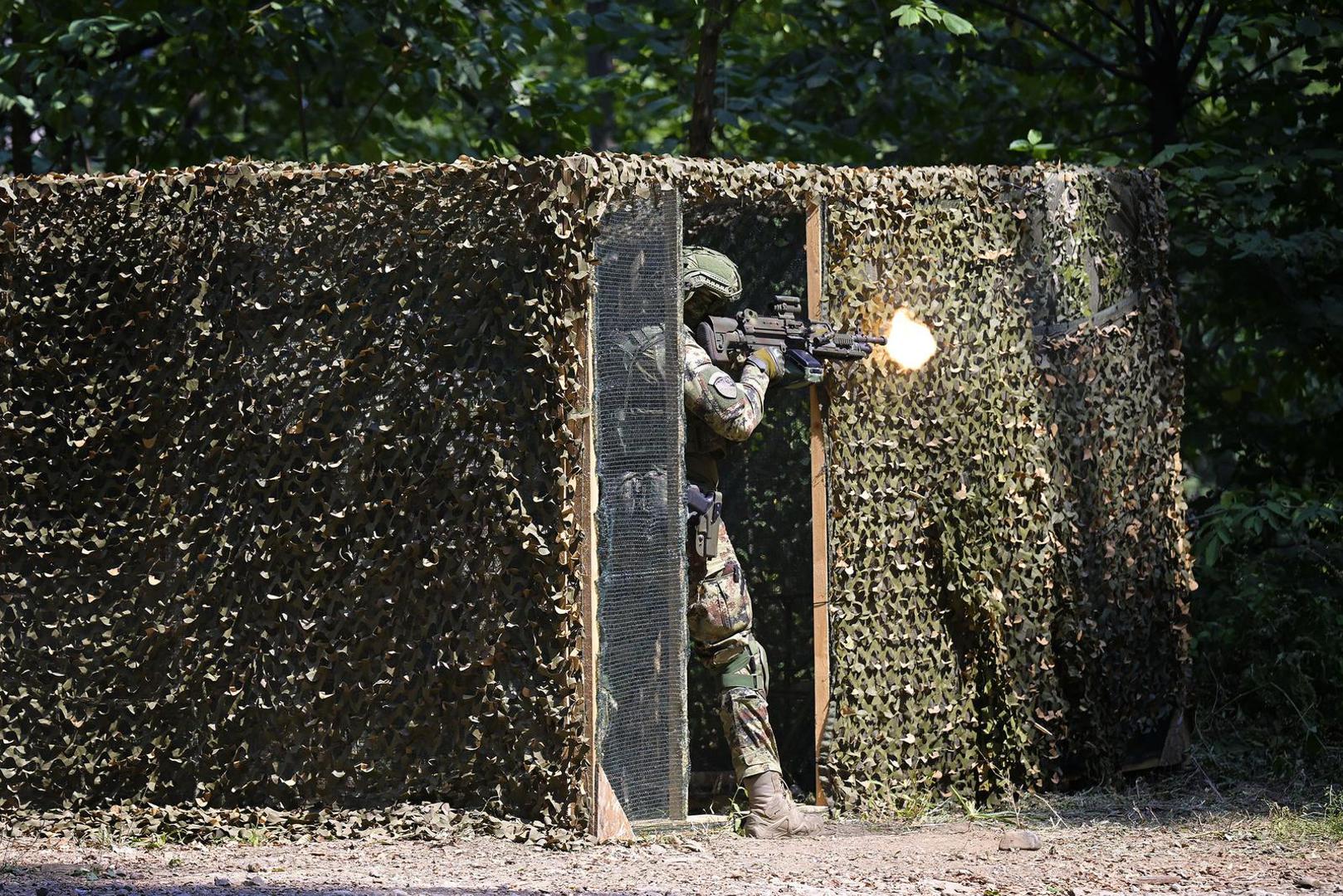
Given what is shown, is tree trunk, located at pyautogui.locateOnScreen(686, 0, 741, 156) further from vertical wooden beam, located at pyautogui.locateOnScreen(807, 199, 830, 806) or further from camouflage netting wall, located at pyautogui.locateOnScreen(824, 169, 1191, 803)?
vertical wooden beam, located at pyautogui.locateOnScreen(807, 199, 830, 806)

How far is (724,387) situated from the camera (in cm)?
601

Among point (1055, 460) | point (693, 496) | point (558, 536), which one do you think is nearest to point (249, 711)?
point (558, 536)

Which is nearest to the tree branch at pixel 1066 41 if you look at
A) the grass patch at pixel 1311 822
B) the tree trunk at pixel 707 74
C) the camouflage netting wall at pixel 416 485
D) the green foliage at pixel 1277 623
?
the tree trunk at pixel 707 74

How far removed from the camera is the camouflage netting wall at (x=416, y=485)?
18.5 feet

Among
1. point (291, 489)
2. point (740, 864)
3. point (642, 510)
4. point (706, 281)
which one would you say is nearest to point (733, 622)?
point (642, 510)

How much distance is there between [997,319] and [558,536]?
244 cm

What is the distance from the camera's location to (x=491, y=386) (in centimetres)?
568

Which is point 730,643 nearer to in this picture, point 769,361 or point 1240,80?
point 769,361

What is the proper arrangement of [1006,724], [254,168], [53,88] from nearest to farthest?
1. [254,168]
2. [1006,724]
3. [53,88]

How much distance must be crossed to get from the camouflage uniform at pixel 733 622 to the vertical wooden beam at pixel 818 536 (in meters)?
0.23

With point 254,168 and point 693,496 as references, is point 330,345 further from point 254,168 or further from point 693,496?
point 693,496

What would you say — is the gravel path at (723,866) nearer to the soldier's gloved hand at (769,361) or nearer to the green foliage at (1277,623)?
the green foliage at (1277,623)

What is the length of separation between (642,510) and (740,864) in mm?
1423

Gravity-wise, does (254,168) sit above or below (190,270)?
above
